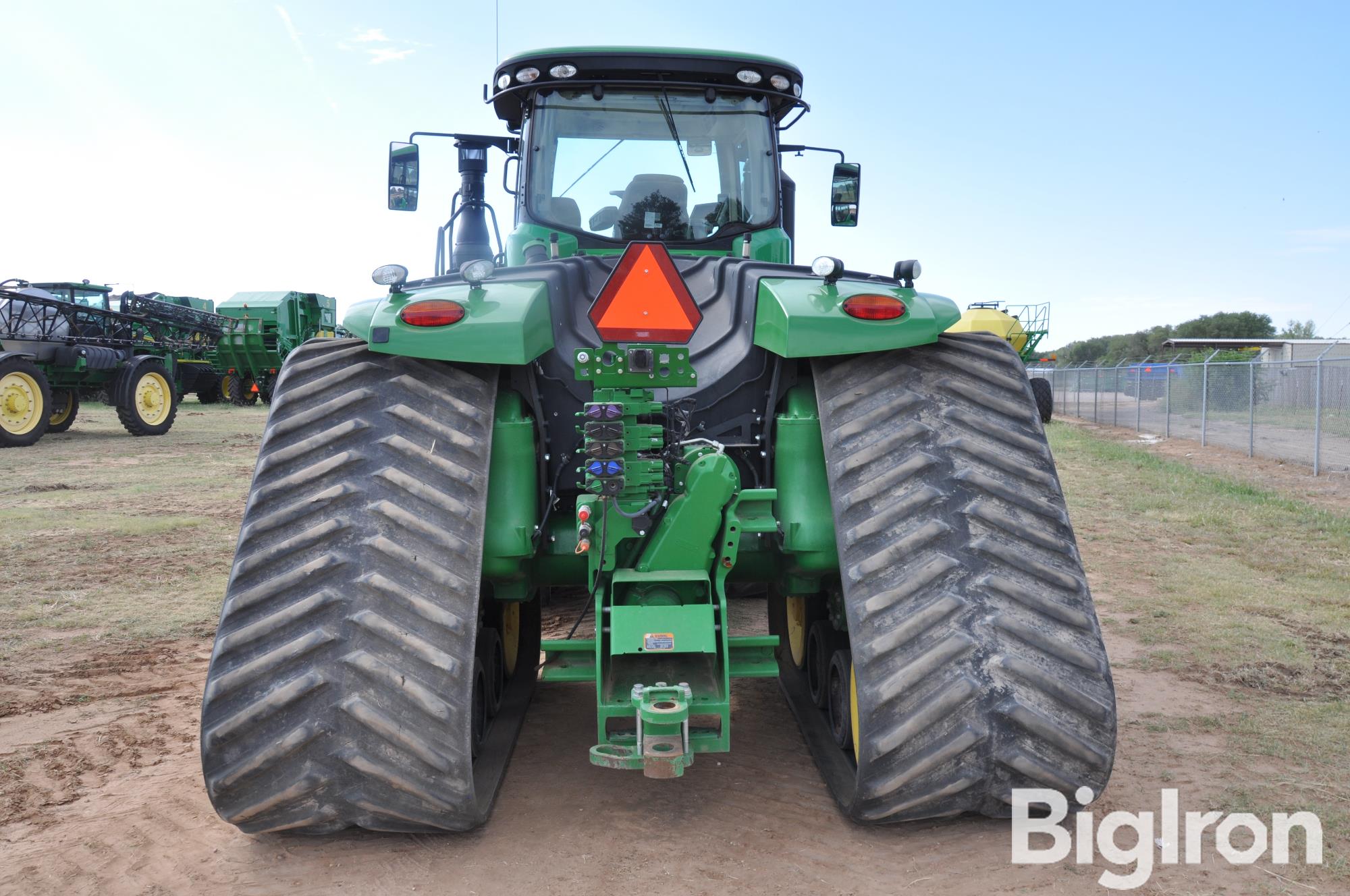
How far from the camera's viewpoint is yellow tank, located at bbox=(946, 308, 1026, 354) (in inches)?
826

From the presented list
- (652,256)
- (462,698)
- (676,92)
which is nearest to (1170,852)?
(462,698)

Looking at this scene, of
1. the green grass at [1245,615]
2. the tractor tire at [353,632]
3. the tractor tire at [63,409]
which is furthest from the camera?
the tractor tire at [63,409]

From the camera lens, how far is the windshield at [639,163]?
16.4 ft

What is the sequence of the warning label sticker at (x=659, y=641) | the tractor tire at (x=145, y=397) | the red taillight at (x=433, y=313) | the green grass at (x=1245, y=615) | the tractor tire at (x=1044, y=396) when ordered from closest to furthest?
the warning label sticker at (x=659, y=641) < the red taillight at (x=433, y=313) < the green grass at (x=1245, y=615) < the tractor tire at (x=145, y=397) < the tractor tire at (x=1044, y=396)

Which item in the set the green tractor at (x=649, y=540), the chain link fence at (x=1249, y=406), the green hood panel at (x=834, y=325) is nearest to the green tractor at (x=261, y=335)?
the chain link fence at (x=1249, y=406)

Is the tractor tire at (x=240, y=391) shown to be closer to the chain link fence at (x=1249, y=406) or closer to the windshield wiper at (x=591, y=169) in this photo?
the chain link fence at (x=1249, y=406)

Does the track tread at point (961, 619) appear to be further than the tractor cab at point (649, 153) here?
No

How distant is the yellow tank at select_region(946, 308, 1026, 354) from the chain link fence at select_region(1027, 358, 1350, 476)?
320 cm

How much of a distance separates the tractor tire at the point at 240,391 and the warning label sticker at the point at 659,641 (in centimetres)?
3046

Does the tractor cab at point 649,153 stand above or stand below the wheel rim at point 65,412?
above

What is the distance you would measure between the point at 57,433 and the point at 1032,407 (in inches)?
798

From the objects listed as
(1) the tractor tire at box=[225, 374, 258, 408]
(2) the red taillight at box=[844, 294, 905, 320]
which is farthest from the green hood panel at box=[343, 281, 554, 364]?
(1) the tractor tire at box=[225, 374, 258, 408]

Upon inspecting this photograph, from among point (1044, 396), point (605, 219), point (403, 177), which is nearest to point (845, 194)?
point (605, 219)

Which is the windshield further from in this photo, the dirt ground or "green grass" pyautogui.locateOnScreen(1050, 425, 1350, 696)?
"green grass" pyautogui.locateOnScreen(1050, 425, 1350, 696)
